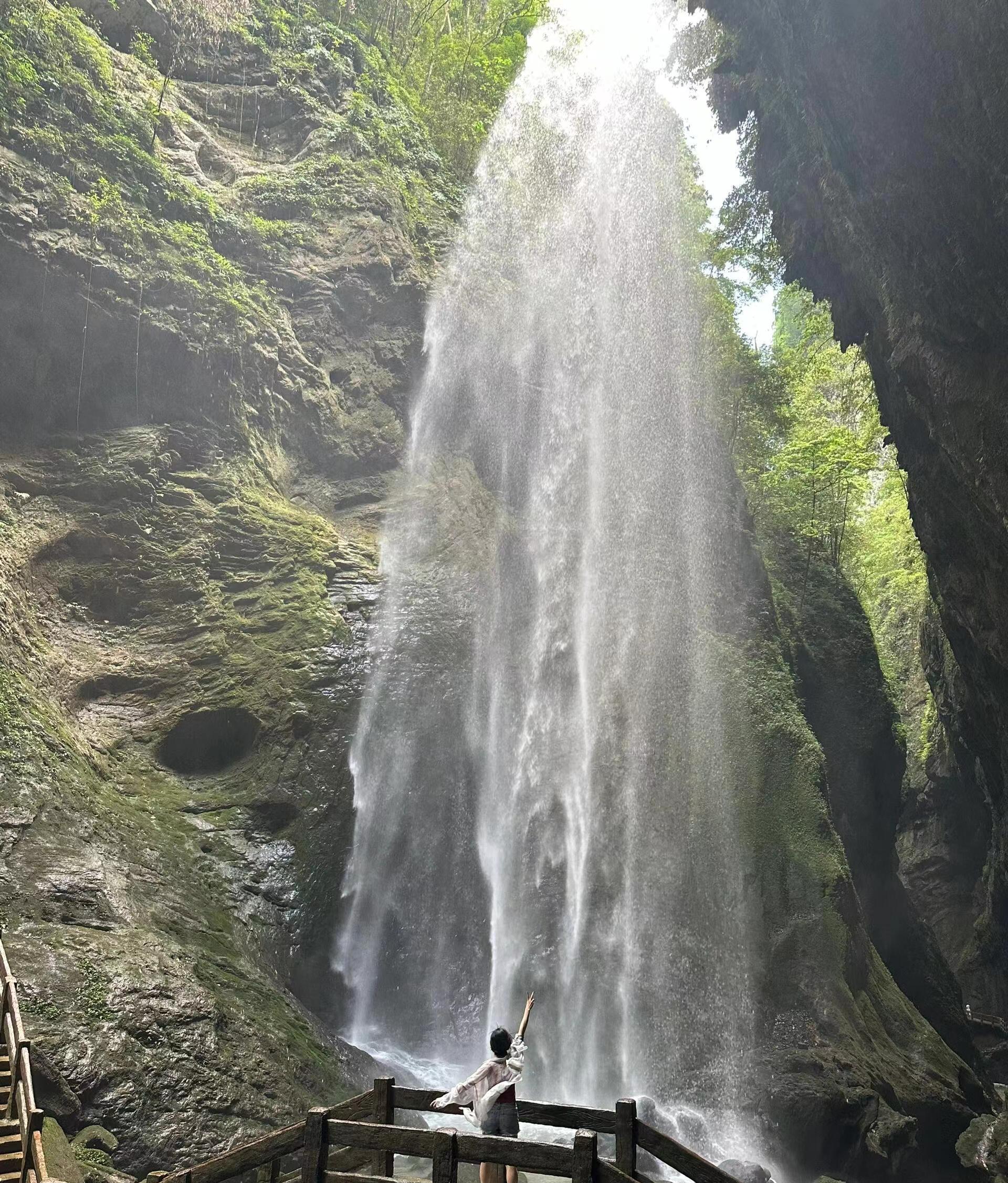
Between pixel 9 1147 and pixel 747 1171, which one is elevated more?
pixel 9 1147

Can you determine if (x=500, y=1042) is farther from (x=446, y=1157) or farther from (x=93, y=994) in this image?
(x=93, y=994)

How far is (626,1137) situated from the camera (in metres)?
5.05

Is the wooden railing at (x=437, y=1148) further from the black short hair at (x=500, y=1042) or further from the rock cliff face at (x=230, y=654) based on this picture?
the rock cliff face at (x=230, y=654)

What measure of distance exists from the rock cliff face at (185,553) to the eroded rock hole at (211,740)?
0.04 metres

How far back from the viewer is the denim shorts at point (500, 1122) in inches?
207

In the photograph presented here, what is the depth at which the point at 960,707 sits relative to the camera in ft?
68.2

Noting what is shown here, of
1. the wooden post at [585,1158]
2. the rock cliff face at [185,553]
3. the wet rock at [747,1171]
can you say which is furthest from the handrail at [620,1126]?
the wet rock at [747,1171]

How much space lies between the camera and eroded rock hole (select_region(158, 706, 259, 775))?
14352 millimetres

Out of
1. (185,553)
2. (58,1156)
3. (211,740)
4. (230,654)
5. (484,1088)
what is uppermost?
Result: (185,553)

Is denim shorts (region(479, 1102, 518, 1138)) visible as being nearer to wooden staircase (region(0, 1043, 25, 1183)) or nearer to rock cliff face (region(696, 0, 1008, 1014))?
wooden staircase (region(0, 1043, 25, 1183))

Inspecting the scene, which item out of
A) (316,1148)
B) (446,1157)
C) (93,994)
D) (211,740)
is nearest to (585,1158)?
(446,1157)

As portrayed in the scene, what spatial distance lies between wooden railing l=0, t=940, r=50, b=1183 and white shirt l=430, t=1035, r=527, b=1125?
2103 mm

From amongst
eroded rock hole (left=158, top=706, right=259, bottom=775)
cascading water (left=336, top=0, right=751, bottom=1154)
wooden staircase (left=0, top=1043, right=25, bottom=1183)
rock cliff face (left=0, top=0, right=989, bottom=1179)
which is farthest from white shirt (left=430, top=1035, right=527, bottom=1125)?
eroded rock hole (left=158, top=706, right=259, bottom=775)

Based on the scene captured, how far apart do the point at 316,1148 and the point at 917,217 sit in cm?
1110
